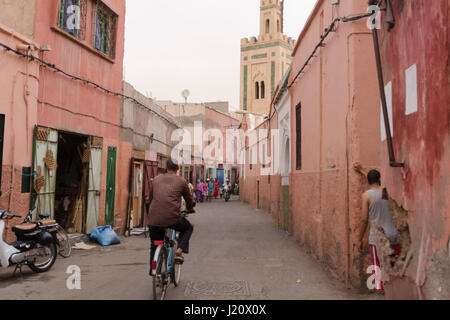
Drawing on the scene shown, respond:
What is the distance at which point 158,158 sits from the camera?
15195 mm

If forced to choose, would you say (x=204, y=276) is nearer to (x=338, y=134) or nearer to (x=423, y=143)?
(x=338, y=134)

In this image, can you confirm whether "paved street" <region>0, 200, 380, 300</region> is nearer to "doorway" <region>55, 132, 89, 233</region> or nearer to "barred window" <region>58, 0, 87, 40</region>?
"doorway" <region>55, 132, 89, 233</region>

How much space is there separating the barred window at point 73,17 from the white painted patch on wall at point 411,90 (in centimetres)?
745

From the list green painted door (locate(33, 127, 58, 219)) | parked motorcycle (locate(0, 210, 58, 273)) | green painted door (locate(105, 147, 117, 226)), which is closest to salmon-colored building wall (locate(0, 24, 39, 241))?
green painted door (locate(33, 127, 58, 219))

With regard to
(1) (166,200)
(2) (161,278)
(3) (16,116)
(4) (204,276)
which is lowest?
(4) (204,276)

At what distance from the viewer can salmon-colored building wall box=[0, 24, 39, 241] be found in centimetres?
714

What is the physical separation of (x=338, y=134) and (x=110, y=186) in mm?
6464

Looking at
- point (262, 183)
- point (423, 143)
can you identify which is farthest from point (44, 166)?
point (262, 183)

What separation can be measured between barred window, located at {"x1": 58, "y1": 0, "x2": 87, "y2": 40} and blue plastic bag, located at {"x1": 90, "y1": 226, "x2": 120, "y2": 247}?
453 centimetres

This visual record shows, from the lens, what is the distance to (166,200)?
215 inches

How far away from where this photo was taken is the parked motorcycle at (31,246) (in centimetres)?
609

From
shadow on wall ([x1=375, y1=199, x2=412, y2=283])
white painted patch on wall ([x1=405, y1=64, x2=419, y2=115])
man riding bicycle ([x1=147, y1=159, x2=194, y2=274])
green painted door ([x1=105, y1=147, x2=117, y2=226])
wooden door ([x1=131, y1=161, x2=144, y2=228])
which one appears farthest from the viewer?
wooden door ([x1=131, y1=161, x2=144, y2=228])
